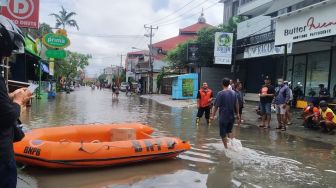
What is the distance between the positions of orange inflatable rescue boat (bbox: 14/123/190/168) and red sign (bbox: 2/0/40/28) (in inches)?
108

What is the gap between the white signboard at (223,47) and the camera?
26.8 metres

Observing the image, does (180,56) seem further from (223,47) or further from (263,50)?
(263,50)

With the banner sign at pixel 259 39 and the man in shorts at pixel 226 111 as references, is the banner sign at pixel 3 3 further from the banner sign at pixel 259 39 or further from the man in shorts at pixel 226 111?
the banner sign at pixel 259 39

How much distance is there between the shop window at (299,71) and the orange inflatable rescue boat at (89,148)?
1613 cm

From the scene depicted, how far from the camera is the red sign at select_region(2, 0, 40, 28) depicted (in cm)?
869

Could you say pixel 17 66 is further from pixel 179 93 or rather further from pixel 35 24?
pixel 179 93

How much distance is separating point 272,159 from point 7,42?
7011mm

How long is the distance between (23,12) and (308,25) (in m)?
11.2

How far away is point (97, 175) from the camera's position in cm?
690

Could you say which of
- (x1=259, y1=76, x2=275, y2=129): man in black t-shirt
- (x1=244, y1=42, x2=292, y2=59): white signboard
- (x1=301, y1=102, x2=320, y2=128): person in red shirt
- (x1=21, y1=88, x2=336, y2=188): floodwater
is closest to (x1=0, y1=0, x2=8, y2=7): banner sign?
(x1=21, y1=88, x2=336, y2=188): floodwater

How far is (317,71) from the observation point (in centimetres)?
2159

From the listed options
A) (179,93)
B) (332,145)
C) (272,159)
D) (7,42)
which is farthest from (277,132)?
(179,93)

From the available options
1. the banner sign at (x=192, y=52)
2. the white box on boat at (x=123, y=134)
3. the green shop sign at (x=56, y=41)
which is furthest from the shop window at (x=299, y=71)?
the white box on boat at (x=123, y=134)

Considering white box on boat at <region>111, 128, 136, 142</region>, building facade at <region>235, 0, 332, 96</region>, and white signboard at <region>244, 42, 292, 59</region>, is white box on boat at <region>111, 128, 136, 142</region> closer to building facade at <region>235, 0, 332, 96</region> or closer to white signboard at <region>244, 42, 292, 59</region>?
building facade at <region>235, 0, 332, 96</region>
